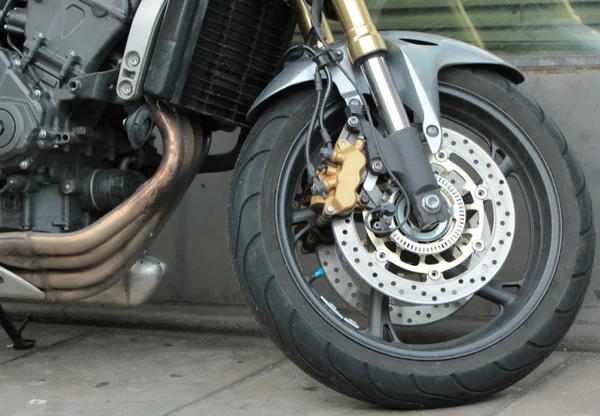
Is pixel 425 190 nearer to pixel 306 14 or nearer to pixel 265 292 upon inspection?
pixel 265 292

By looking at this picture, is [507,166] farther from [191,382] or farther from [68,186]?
[68,186]

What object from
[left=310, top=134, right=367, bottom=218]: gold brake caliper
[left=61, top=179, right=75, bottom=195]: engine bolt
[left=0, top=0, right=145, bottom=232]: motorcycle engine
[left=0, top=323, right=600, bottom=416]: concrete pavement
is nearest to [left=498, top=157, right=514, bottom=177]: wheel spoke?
[left=310, top=134, right=367, bottom=218]: gold brake caliper

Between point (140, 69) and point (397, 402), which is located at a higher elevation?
point (140, 69)

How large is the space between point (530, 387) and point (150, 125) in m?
1.42

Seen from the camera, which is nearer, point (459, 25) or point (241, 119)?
point (241, 119)

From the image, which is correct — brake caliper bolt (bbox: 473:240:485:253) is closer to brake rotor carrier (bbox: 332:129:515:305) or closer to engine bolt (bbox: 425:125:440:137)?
brake rotor carrier (bbox: 332:129:515:305)

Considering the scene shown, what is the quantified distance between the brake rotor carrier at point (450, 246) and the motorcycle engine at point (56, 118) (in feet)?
2.82

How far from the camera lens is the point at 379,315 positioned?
2.81 metres

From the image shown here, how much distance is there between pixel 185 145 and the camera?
295cm

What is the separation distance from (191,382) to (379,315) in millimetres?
704

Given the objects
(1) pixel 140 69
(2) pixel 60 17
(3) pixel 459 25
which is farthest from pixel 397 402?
(3) pixel 459 25

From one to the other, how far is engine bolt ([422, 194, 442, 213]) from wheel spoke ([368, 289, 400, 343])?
0.33 m

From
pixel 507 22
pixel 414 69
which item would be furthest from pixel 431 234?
pixel 507 22

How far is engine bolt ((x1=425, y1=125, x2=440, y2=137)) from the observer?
8.89ft
